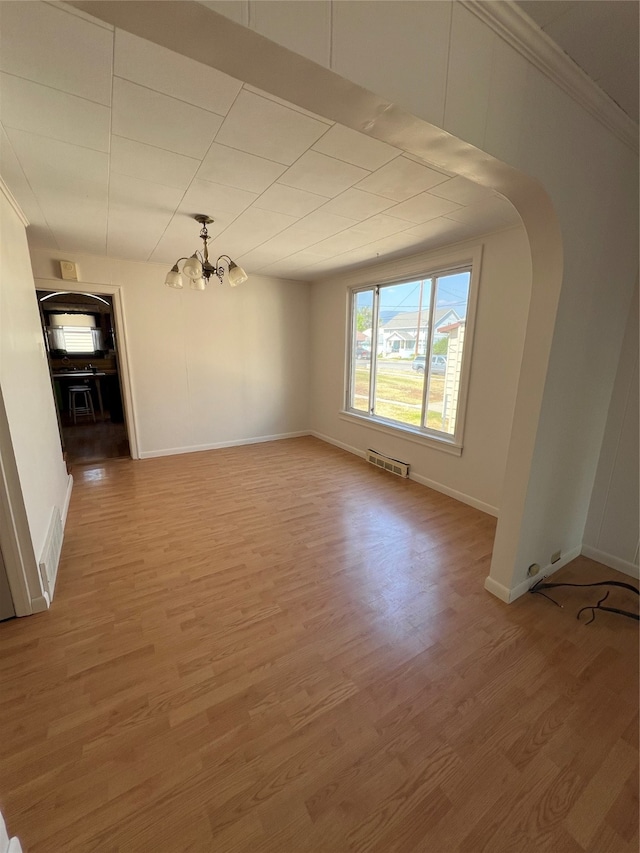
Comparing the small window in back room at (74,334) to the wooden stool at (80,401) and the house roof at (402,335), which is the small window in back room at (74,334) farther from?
the house roof at (402,335)

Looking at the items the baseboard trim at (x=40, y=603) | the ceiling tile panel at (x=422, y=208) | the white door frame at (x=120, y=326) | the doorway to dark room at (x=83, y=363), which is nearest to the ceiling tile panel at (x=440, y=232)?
the ceiling tile panel at (x=422, y=208)

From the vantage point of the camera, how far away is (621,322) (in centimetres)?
206

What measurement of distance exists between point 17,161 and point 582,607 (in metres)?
4.08

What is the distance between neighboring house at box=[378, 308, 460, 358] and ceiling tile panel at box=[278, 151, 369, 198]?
1791mm

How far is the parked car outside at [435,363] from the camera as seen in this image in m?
3.50

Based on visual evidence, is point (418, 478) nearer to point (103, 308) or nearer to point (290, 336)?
point (290, 336)

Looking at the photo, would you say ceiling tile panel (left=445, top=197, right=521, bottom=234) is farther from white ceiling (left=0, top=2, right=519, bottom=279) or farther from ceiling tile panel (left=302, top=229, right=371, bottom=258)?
ceiling tile panel (left=302, top=229, right=371, bottom=258)

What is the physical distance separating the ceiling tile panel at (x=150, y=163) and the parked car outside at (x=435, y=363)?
2.65 meters

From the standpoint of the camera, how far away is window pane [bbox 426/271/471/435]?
3.29m

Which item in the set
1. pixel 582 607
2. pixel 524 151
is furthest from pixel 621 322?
A: pixel 582 607

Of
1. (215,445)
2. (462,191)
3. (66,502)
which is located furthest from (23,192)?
(215,445)

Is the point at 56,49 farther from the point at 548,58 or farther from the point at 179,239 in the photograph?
the point at 179,239

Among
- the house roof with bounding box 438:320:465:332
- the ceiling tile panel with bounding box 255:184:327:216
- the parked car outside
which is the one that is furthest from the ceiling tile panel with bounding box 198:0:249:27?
the parked car outside

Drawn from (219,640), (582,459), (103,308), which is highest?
(103,308)
